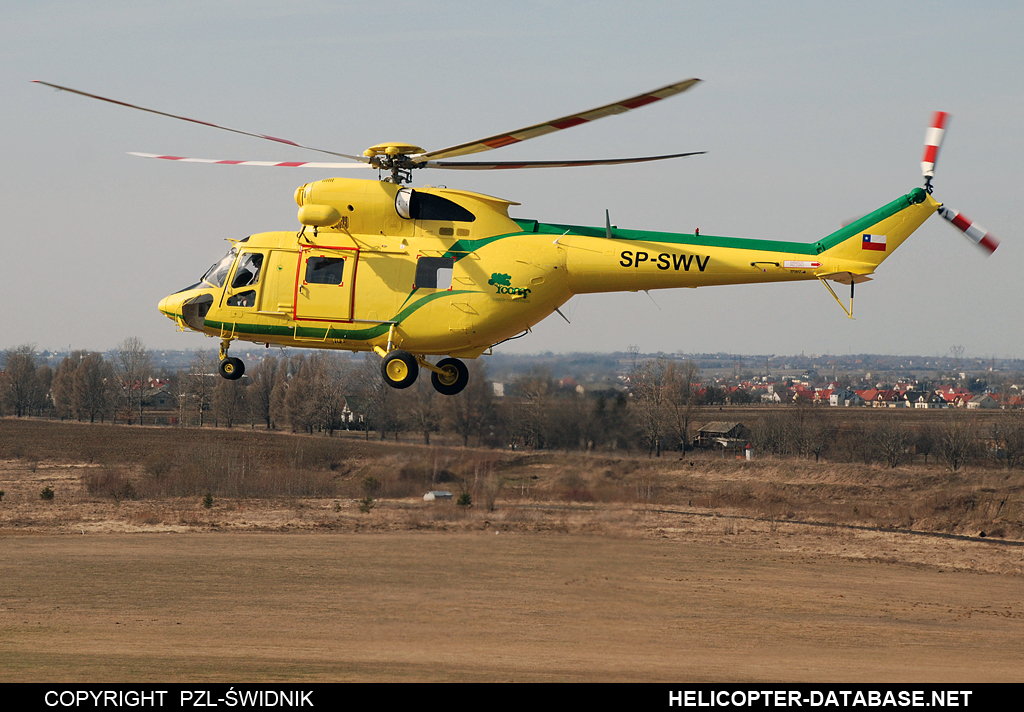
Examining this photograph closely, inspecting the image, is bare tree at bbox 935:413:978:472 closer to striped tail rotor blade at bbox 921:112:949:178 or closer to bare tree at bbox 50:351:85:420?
striped tail rotor blade at bbox 921:112:949:178

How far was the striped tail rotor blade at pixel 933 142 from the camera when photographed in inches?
740

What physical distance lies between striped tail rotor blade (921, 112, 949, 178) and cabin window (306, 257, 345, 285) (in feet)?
37.7

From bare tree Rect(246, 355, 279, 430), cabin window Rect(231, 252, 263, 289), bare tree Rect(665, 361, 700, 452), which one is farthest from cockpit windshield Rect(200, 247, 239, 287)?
bare tree Rect(246, 355, 279, 430)

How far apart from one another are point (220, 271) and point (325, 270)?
2.42m

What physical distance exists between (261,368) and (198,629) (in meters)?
55.1

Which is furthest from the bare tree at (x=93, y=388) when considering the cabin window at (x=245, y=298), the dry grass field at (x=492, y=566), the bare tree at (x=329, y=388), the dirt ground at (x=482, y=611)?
the cabin window at (x=245, y=298)

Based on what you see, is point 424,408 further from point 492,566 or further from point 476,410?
point 492,566

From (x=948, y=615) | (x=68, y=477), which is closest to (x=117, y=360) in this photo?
(x=68, y=477)

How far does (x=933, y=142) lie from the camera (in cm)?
1878

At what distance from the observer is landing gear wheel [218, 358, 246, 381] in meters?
19.0

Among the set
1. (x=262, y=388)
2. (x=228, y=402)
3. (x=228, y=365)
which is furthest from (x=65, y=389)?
(x=228, y=365)
